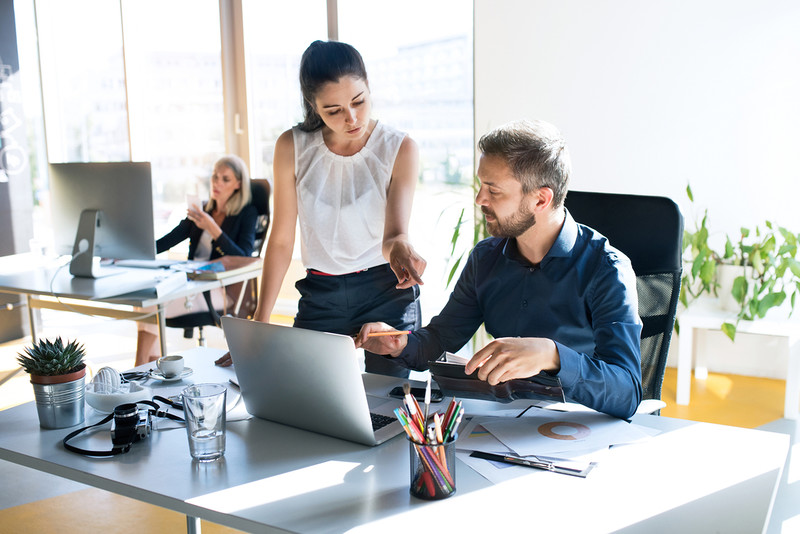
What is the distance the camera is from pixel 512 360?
1.29 meters

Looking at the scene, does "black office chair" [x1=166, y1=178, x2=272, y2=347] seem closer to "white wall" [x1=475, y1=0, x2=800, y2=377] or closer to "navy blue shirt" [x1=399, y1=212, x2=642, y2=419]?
"white wall" [x1=475, y1=0, x2=800, y2=377]

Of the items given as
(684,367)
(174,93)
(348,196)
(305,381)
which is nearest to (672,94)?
(684,367)

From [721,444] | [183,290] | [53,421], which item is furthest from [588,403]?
[183,290]

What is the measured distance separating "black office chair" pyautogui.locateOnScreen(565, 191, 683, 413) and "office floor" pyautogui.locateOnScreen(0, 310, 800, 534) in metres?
0.42

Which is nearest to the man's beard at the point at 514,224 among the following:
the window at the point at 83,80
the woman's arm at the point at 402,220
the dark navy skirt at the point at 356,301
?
the woman's arm at the point at 402,220

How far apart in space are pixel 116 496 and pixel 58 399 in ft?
4.41

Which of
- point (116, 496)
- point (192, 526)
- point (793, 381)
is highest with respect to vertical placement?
point (192, 526)

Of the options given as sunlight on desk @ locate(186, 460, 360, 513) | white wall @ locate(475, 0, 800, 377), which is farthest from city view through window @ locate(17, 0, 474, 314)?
sunlight on desk @ locate(186, 460, 360, 513)

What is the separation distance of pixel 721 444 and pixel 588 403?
0.79 feet

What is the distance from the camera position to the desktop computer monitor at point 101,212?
2936 mm

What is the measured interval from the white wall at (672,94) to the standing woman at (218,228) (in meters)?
1.55

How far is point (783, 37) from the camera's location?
3514 mm

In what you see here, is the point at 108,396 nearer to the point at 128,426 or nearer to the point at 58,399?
the point at 58,399

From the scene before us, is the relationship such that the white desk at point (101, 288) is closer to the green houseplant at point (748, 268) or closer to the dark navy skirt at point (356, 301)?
the dark navy skirt at point (356, 301)
